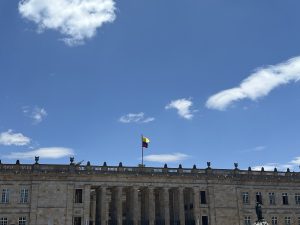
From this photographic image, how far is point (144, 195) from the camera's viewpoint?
76688 millimetres

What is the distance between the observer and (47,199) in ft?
227

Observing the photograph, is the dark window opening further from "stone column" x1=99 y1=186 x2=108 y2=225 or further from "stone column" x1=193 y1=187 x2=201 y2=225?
"stone column" x1=99 y1=186 x2=108 y2=225

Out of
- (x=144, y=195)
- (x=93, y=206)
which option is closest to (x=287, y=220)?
(x=144, y=195)

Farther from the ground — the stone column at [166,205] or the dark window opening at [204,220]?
the stone column at [166,205]

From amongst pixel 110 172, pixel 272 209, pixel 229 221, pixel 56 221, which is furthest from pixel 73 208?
pixel 272 209

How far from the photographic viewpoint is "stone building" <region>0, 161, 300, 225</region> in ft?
225

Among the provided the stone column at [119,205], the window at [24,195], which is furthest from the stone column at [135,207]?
the window at [24,195]

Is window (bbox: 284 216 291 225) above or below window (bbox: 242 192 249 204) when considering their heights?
below

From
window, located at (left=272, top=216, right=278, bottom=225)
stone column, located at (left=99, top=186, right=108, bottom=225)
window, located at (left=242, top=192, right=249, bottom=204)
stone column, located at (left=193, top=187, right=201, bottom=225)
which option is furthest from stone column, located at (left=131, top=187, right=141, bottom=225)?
window, located at (left=272, top=216, right=278, bottom=225)

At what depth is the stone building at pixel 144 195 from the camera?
68625mm

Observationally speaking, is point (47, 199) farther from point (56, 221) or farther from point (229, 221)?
point (229, 221)

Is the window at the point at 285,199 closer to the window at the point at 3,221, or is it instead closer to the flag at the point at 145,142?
the flag at the point at 145,142

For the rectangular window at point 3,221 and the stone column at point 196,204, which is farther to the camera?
the stone column at point 196,204

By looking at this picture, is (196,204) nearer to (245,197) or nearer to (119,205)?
(245,197)
